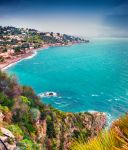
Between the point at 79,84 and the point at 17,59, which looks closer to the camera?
the point at 79,84

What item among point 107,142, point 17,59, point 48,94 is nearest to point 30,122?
point 107,142

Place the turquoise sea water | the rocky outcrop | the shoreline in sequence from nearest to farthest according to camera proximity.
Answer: the rocky outcrop
the turquoise sea water
the shoreline

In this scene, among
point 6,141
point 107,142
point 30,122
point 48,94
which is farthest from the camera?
point 48,94

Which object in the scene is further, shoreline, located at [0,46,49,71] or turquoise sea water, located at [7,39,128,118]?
shoreline, located at [0,46,49,71]

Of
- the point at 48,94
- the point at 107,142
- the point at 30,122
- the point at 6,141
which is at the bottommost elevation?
the point at 48,94

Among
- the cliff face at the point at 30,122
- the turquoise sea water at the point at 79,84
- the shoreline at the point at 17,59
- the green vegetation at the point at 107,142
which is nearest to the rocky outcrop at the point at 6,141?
the cliff face at the point at 30,122

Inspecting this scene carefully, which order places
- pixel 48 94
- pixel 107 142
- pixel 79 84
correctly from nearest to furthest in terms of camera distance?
pixel 107 142
pixel 48 94
pixel 79 84

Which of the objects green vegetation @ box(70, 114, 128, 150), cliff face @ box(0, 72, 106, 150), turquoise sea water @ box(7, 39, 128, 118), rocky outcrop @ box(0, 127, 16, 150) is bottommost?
turquoise sea water @ box(7, 39, 128, 118)

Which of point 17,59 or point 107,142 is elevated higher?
point 107,142

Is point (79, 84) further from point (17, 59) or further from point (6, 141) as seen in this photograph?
A: point (6, 141)

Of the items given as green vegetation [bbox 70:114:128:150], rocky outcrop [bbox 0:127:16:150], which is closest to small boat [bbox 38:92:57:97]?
rocky outcrop [bbox 0:127:16:150]

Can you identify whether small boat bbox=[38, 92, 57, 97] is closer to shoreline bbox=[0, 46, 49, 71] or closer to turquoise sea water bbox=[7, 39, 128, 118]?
turquoise sea water bbox=[7, 39, 128, 118]

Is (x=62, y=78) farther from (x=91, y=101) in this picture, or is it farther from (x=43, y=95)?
(x=91, y=101)
